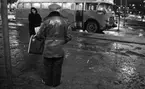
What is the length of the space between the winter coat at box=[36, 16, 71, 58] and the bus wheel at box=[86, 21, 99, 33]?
11.7m

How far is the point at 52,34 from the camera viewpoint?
12.5ft

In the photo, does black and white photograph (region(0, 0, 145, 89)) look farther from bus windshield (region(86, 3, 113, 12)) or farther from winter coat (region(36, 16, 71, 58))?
bus windshield (region(86, 3, 113, 12))

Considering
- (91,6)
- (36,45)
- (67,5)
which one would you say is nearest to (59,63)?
(36,45)

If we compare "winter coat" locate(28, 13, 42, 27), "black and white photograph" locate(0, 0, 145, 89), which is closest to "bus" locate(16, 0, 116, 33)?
"black and white photograph" locate(0, 0, 145, 89)

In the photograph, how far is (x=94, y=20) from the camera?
15.3 metres

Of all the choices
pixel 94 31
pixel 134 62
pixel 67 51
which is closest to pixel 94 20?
pixel 94 31

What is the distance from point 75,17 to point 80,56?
324 inches

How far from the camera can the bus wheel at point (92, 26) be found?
50.3ft

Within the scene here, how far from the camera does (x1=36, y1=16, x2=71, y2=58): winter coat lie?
3.80 meters

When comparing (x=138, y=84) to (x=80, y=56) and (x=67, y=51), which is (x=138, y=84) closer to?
(x=80, y=56)

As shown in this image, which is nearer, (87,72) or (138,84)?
(138,84)

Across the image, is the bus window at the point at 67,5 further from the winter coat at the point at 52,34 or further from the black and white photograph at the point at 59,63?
the winter coat at the point at 52,34

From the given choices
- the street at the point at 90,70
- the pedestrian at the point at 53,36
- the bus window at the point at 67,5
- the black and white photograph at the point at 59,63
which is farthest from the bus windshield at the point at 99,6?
the pedestrian at the point at 53,36

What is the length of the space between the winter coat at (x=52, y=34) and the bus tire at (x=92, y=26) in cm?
1167
